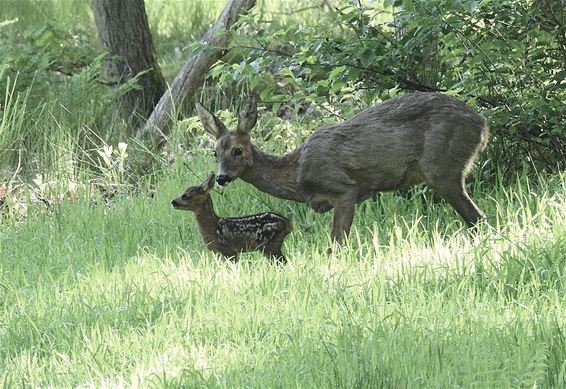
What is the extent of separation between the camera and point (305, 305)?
623 cm

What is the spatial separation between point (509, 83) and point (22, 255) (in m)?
3.92

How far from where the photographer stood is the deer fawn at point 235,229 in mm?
7711

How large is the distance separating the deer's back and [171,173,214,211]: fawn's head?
69 cm

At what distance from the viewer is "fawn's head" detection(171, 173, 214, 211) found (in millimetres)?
8102

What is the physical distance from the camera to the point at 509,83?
9.16m

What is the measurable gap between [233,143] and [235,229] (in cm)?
86

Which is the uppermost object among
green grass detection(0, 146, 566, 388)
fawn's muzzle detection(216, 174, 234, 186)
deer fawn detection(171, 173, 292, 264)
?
fawn's muzzle detection(216, 174, 234, 186)

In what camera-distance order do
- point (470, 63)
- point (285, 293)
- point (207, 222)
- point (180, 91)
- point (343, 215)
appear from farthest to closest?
1. point (180, 91)
2. point (470, 63)
3. point (343, 215)
4. point (207, 222)
5. point (285, 293)

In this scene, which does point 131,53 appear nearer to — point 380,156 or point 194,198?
point 194,198

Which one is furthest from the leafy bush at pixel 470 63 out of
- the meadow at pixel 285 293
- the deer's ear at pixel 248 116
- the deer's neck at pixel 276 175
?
the deer's neck at pixel 276 175

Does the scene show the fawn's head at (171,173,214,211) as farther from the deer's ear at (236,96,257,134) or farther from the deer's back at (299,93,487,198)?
the deer's back at (299,93,487,198)

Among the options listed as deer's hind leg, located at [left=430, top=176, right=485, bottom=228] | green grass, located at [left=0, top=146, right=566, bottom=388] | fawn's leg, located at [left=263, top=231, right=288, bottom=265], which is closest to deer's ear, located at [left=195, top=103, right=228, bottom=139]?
green grass, located at [left=0, top=146, right=566, bottom=388]

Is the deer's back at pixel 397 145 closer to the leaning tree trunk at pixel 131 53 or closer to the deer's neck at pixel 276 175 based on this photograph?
the deer's neck at pixel 276 175

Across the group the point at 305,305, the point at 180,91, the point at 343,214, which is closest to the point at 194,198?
the point at 343,214
